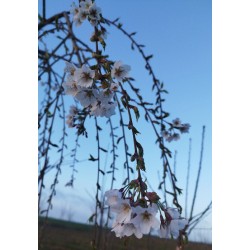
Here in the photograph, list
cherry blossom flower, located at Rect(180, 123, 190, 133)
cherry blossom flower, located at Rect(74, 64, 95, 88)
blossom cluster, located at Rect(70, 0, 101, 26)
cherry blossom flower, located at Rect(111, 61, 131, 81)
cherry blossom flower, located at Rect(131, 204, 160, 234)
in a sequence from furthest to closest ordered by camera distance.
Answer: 1. cherry blossom flower, located at Rect(180, 123, 190, 133)
2. blossom cluster, located at Rect(70, 0, 101, 26)
3. cherry blossom flower, located at Rect(111, 61, 131, 81)
4. cherry blossom flower, located at Rect(74, 64, 95, 88)
5. cherry blossom flower, located at Rect(131, 204, 160, 234)

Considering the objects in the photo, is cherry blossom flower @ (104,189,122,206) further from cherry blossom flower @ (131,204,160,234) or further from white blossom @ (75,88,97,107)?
white blossom @ (75,88,97,107)

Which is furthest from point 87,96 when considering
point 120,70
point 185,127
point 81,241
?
point 81,241

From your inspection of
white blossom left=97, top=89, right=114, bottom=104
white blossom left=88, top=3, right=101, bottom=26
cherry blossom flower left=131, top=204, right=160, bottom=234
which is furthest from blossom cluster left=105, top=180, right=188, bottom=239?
white blossom left=88, top=3, right=101, bottom=26

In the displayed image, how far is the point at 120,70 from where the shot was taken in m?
1.03

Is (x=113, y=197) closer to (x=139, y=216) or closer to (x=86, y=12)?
(x=139, y=216)

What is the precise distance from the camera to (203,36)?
5.27 feet

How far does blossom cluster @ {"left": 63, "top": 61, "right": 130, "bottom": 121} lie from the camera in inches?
35.1

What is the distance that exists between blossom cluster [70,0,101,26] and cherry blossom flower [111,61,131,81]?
16 cm

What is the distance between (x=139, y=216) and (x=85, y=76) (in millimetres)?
369
